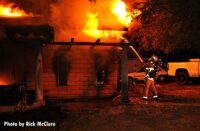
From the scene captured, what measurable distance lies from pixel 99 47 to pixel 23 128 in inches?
289

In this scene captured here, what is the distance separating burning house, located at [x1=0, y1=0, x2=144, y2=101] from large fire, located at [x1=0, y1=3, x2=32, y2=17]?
0.03m

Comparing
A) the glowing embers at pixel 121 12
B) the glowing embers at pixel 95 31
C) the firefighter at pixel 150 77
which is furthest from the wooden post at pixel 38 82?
the glowing embers at pixel 121 12

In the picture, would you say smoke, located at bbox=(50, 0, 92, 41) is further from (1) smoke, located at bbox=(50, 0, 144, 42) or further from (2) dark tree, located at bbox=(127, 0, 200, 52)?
(2) dark tree, located at bbox=(127, 0, 200, 52)

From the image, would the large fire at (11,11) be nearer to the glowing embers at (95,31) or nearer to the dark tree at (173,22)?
the glowing embers at (95,31)

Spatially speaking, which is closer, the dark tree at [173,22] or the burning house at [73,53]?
the dark tree at [173,22]

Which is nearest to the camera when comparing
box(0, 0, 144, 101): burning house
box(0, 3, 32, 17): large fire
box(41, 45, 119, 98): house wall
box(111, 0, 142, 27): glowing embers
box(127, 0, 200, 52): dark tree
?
box(127, 0, 200, 52): dark tree

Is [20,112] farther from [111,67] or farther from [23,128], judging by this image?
[111,67]

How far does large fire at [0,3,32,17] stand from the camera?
15.5 meters

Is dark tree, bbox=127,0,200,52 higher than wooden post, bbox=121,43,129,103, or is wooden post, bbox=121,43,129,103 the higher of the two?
dark tree, bbox=127,0,200,52

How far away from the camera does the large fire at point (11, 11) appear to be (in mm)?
15497

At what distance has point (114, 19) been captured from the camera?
16.5 metres

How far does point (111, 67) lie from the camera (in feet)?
54.1

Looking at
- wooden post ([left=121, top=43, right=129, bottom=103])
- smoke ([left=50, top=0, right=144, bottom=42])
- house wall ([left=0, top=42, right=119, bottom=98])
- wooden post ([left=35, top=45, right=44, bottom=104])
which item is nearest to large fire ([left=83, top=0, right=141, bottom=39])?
smoke ([left=50, top=0, right=144, bottom=42])

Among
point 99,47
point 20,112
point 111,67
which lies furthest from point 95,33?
point 20,112
